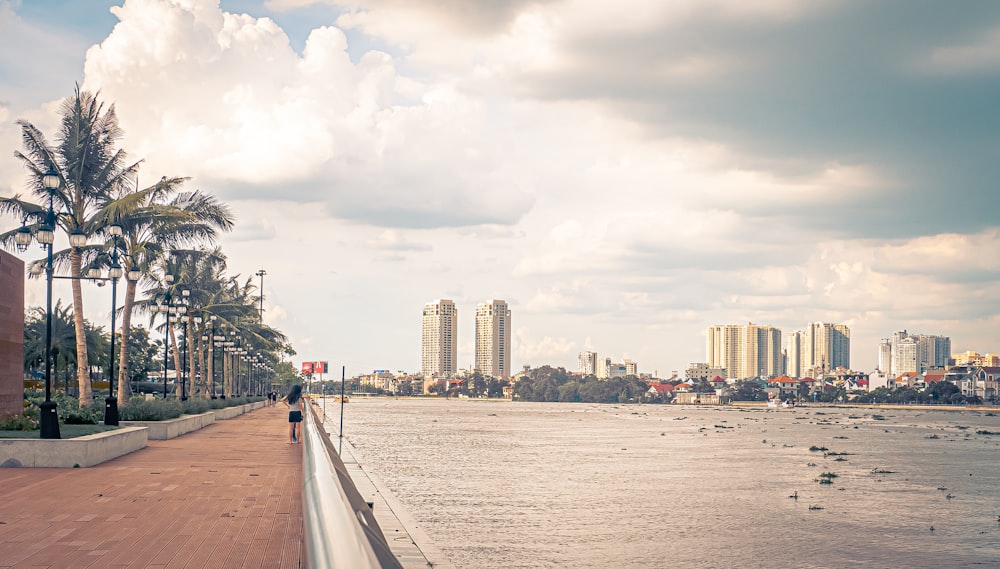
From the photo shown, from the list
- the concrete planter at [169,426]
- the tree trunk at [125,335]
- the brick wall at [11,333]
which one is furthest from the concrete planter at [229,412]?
the brick wall at [11,333]

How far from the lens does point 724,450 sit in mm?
54594

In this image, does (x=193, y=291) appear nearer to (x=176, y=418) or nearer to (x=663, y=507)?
(x=176, y=418)

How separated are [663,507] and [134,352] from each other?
93576mm

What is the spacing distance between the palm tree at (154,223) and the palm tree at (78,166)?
37.4 inches

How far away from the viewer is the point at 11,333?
26.6m

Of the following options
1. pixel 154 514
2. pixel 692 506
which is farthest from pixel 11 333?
pixel 692 506

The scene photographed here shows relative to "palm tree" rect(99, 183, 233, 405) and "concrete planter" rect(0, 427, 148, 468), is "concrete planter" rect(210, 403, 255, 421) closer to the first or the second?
"palm tree" rect(99, 183, 233, 405)

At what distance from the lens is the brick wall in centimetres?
2575

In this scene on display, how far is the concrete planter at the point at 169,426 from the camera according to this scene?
1066 inches

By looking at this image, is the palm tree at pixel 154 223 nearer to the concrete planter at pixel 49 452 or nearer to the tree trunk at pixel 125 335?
the tree trunk at pixel 125 335

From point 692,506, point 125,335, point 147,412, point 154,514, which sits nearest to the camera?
point 154,514

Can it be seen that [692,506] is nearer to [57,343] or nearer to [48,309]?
[48,309]

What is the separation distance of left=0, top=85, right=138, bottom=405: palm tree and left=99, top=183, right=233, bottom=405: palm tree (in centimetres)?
95

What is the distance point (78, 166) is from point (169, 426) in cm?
1025
